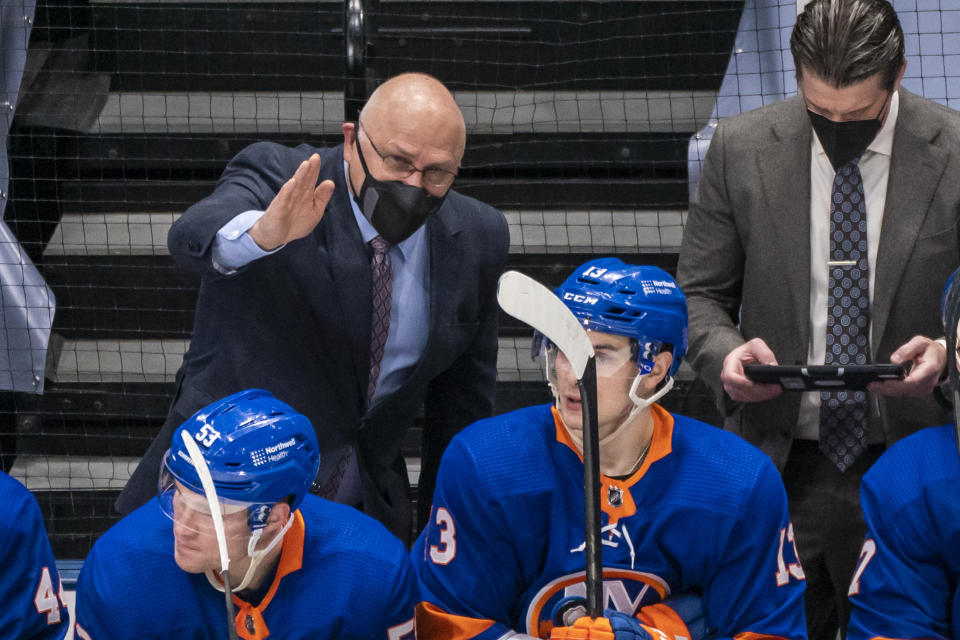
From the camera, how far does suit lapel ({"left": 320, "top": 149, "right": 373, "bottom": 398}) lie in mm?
2682

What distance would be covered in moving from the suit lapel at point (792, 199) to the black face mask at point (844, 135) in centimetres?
7

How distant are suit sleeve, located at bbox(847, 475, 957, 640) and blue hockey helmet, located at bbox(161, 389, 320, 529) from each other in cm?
91

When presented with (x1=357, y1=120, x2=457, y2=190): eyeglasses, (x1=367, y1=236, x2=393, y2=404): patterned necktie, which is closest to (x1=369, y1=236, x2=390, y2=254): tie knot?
(x1=367, y1=236, x2=393, y2=404): patterned necktie

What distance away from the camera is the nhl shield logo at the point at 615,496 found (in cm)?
230

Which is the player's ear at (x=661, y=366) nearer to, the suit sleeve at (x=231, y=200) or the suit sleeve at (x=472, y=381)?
the suit sleeve at (x=472, y=381)

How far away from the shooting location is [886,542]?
2.27 m

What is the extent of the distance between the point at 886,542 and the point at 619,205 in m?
2.31

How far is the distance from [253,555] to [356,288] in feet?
2.20

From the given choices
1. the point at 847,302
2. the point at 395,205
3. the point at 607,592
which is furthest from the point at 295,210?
the point at 847,302

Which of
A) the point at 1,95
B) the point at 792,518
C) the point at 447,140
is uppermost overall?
the point at 1,95

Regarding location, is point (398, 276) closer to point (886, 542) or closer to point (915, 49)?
point (886, 542)

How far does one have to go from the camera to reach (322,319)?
2.69 m

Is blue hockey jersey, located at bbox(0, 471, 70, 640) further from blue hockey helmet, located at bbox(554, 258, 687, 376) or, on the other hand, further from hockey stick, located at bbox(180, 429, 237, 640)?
blue hockey helmet, located at bbox(554, 258, 687, 376)

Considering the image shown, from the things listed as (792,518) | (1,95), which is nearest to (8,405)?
(1,95)
